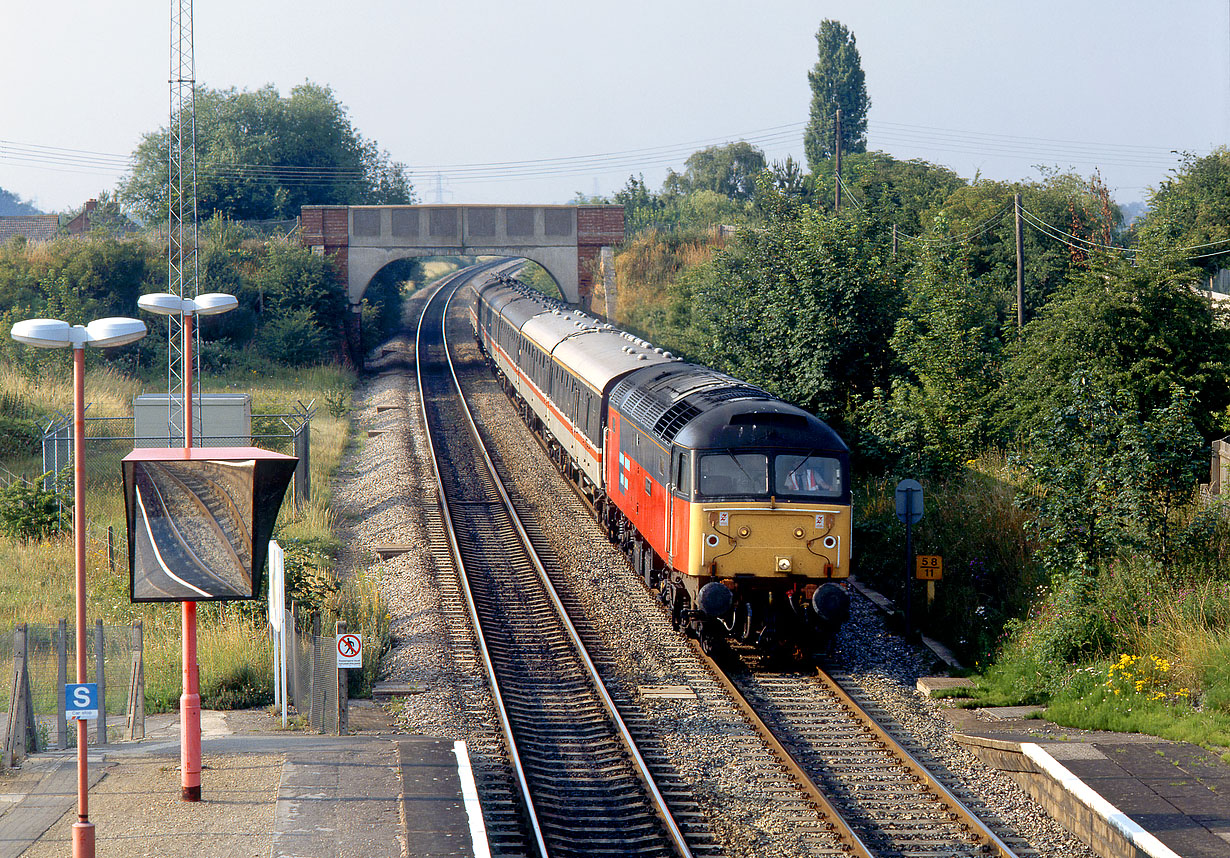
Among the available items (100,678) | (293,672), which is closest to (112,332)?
(100,678)

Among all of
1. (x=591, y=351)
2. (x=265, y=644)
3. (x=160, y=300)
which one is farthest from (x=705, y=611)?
(x=591, y=351)

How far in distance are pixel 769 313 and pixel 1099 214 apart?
73.9 ft

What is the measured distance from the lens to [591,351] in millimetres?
23203

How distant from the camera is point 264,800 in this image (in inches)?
379

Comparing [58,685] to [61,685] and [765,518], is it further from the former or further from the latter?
[765,518]

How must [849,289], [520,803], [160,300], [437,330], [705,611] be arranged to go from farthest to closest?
[437,330] → [849,289] → [705,611] → [160,300] → [520,803]

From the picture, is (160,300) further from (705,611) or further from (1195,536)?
(1195,536)

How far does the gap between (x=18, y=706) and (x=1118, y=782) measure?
9.78m

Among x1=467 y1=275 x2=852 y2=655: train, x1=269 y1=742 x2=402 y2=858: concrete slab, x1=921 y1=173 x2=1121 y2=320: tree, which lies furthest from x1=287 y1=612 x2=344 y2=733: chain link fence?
x1=921 y1=173 x2=1121 y2=320: tree

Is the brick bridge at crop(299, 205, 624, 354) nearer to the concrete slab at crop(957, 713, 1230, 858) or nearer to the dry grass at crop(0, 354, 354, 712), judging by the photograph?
the dry grass at crop(0, 354, 354, 712)

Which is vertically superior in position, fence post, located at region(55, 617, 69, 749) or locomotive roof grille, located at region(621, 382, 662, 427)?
locomotive roof grille, located at region(621, 382, 662, 427)

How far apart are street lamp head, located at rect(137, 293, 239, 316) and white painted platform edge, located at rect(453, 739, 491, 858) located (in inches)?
193

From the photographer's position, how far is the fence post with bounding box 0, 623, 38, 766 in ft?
33.5

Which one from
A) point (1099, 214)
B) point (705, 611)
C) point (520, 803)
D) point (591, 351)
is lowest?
point (520, 803)
